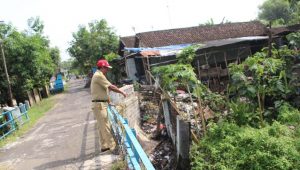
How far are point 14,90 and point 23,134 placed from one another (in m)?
13.0

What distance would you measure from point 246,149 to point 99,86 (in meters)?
3.09

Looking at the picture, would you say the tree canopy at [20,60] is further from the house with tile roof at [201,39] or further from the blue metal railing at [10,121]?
the blue metal railing at [10,121]

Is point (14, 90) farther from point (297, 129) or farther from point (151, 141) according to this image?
point (297, 129)

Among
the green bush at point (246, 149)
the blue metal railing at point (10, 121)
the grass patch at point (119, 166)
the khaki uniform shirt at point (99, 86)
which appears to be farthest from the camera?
the blue metal railing at point (10, 121)

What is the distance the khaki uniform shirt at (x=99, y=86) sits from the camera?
590 cm

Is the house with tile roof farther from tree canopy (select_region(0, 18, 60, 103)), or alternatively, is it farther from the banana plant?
the banana plant

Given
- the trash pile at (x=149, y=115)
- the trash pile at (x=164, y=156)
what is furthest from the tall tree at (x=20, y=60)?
the trash pile at (x=164, y=156)

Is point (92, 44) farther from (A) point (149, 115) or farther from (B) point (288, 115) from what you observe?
(B) point (288, 115)

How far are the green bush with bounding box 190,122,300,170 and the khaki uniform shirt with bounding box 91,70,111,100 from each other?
2.19 metres

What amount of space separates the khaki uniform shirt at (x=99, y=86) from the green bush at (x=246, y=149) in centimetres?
219

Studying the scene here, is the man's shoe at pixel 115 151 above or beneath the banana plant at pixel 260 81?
beneath

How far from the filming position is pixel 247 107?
7.40m

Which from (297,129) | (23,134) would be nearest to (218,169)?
(297,129)

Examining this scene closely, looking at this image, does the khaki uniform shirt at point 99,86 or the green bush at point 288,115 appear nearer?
the khaki uniform shirt at point 99,86
